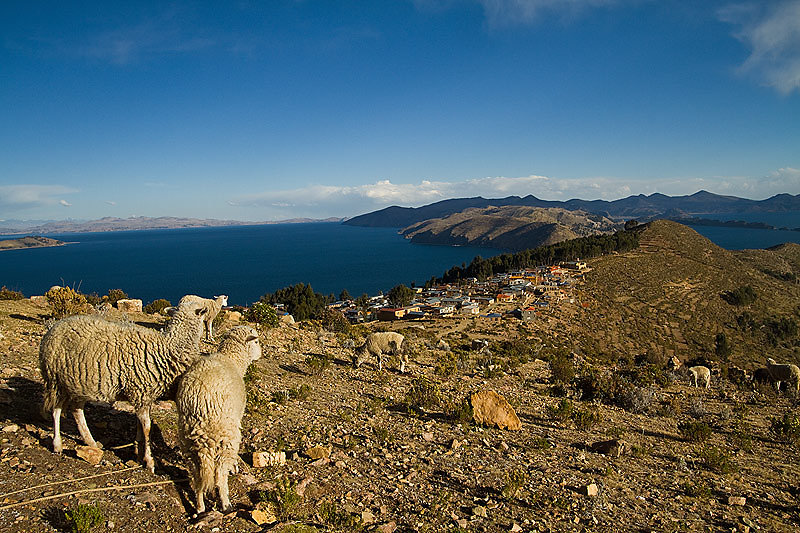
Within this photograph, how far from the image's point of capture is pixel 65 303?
13797 millimetres

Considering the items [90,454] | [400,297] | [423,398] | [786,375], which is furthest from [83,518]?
[400,297]

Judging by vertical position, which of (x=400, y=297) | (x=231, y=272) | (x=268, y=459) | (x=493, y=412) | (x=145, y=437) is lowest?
(x=231, y=272)

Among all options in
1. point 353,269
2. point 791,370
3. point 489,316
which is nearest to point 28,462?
point 791,370

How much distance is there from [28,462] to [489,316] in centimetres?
4245

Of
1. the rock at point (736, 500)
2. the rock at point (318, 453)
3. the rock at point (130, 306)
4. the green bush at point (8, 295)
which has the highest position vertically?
the green bush at point (8, 295)

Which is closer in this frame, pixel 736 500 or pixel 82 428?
pixel 82 428

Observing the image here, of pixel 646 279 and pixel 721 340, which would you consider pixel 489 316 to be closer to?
pixel 721 340

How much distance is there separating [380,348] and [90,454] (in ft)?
30.9

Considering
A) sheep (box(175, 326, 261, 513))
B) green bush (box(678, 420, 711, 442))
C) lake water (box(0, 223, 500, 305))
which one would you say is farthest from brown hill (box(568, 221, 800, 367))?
lake water (box(0, 223, 500, 305))

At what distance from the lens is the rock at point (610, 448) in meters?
8.41

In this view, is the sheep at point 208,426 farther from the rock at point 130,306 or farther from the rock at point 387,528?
the rock at point 130,306

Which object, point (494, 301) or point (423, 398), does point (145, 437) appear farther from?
point (494, 301)

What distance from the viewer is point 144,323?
15297 mm

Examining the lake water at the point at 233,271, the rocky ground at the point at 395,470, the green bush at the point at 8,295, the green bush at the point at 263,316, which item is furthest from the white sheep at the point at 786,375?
the lake water at the point at 233,271
